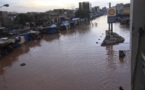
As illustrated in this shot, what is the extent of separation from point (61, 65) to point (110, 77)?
13.7 ft

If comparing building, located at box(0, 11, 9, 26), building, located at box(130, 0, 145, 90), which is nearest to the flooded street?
building, located at box(130, 0, 145, 90)

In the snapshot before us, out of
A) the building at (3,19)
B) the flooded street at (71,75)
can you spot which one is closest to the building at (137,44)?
the flooded street at (71,75)

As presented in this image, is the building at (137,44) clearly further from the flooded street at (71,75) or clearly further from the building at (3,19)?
the building at (3,19)

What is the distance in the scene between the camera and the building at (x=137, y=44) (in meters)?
1.97

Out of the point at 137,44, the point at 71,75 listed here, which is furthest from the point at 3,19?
the point at 137,44

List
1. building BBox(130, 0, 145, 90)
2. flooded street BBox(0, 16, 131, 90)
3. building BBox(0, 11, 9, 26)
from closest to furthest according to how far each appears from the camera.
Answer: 1. building BBox(130, 0, 145, 90)
2. flooded street BBox(0, 16, 131, 90)
3. building BBox(0, 11, 9, 26)

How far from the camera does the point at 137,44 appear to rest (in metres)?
2.05

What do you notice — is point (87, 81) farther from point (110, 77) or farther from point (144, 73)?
point (144, 73)

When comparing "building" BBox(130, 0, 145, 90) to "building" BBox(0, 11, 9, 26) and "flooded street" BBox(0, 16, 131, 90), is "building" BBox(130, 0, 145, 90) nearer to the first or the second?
"flooded street" BBox(0, 16, 131, 90)

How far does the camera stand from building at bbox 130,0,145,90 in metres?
1.97

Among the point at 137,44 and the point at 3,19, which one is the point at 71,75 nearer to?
the point at 137,44

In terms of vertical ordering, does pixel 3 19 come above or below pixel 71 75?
above

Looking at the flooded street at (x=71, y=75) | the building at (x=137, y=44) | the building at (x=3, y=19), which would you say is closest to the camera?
the building at (x=137, y=44)

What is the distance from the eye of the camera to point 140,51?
6.78 ft
